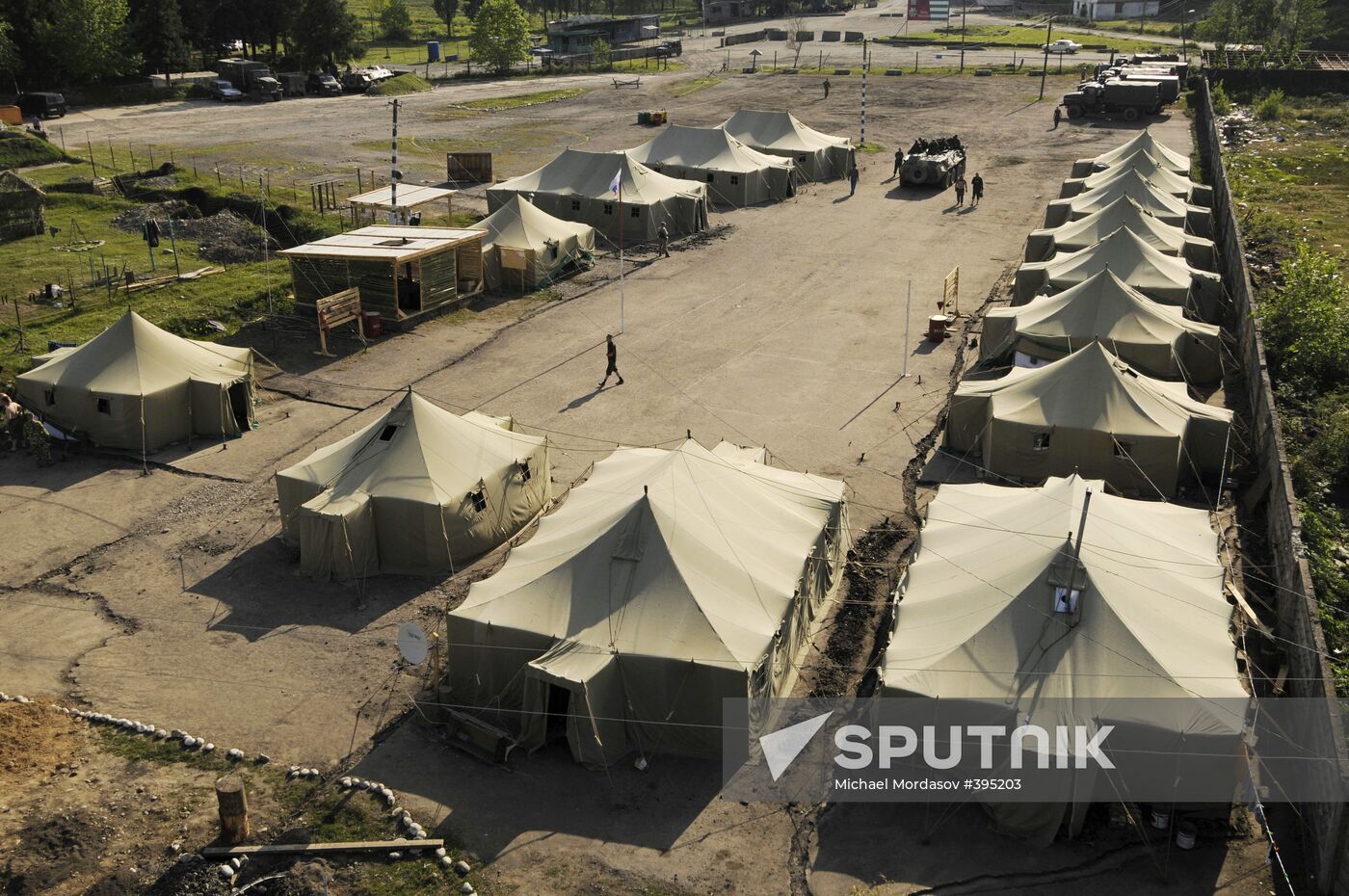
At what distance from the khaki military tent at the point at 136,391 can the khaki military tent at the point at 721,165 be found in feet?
84.1

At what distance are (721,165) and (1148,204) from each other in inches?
686

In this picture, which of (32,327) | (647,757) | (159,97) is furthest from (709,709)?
(159,97)

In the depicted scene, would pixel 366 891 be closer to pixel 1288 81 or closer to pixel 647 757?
pixel 647 757

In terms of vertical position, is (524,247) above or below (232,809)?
above

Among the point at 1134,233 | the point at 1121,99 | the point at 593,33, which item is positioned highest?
the point at 593,33

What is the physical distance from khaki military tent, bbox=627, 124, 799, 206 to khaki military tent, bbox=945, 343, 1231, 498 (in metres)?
25.6

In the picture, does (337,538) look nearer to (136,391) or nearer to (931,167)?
(136,391)

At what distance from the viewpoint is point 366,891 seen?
13.7 metres

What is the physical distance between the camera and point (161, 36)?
70.9m

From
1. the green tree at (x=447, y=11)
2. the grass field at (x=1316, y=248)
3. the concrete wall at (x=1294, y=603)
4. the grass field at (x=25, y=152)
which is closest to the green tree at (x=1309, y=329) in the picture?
the grass field at (x=1316, y=248)

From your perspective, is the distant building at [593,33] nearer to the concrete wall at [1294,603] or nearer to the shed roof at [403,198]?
the shed roof at [403,198]

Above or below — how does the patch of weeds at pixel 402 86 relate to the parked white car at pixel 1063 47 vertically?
below

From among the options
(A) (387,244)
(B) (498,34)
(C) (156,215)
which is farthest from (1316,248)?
(B) (498,34)

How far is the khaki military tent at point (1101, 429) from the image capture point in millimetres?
22359
